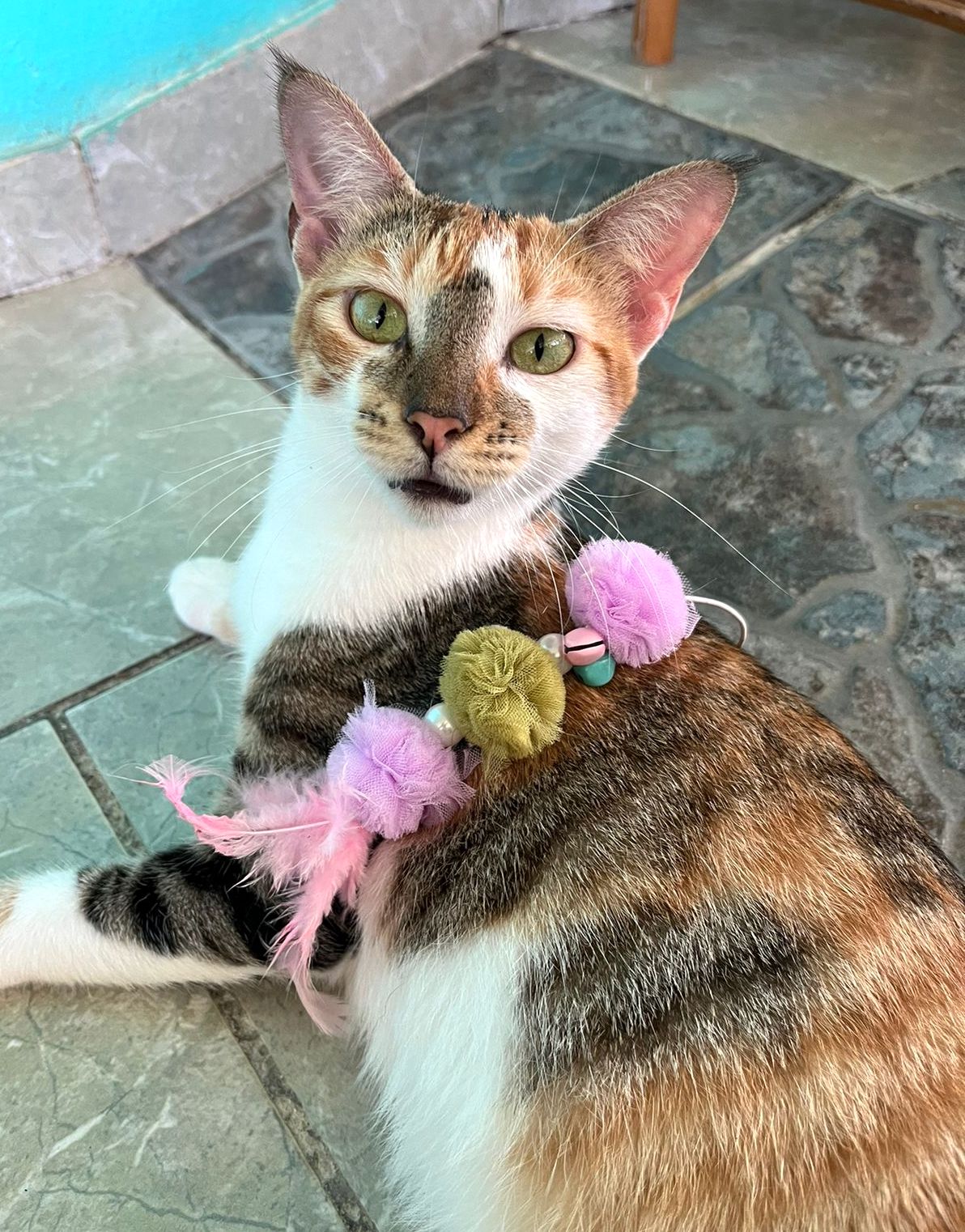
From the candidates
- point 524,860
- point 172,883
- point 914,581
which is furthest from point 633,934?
point 914,581

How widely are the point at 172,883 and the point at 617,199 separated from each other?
1.03 m

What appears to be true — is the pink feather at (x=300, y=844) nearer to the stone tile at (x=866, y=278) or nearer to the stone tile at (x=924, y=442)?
the stone tile at (x=924, y=442)

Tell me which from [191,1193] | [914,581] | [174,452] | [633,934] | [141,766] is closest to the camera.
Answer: [633,934]

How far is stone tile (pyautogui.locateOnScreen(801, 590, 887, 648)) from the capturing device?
174 centimetres

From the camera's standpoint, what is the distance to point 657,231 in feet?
3.90

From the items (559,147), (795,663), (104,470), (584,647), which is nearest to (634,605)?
(584,647)

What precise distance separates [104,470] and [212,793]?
31.5 inches

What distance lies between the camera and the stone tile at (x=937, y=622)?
1635 millimetres

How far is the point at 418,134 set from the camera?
2.62 m

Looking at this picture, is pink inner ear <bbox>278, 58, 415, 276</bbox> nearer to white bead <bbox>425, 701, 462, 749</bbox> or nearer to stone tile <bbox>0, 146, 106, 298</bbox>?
white bead <bbox>425, 701, 462, 749</bbox>

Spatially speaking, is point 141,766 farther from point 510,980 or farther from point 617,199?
point 617,199

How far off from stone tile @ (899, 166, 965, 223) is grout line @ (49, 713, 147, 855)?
2289mm

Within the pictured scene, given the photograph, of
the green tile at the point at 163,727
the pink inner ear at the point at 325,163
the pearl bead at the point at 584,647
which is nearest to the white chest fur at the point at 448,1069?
the pearl bead at the point at 584,647

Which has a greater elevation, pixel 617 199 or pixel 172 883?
pixel 617 199
